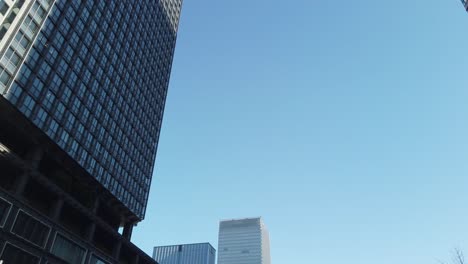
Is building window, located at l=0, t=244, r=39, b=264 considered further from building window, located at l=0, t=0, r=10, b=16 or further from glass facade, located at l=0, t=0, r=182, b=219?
building window, located at l=0, t=0, r=10, b=16

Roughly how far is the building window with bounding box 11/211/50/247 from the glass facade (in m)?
13.9

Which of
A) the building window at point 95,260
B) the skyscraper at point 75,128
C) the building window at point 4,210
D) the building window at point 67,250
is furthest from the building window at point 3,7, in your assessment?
the building window at point 95,260

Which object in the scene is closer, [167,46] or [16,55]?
[16,55]

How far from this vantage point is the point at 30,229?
198ft

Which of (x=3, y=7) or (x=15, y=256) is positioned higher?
(x=3, y=7)

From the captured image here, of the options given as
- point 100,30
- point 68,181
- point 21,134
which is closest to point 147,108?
point 100,30

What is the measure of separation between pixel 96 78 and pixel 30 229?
3394 cm

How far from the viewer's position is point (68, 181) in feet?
250

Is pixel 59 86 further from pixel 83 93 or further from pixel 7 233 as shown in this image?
pixel 7 233

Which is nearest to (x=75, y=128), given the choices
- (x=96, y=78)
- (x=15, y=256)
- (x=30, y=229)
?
(x=96, y=78)

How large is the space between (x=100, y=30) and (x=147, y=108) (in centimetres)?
2434

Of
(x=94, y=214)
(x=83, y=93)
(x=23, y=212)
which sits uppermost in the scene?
(x=83, y=93)

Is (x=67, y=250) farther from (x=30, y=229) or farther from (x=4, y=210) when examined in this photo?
(x=4, y=210)

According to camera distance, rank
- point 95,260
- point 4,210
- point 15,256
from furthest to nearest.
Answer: point 95,260 → point 15,256 → point 4,210
